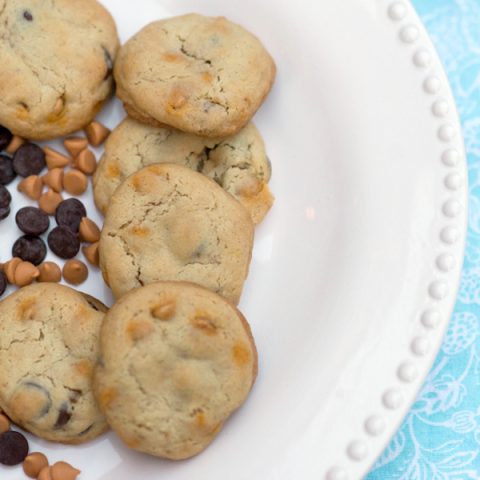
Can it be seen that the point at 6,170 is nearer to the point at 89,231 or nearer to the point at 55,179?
the point at 55,179

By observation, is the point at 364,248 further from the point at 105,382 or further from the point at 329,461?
the point at 105,382

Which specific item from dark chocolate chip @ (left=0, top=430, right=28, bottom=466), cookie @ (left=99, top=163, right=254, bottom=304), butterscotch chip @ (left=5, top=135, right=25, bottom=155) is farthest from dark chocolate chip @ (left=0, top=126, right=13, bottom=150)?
dark chocolate chip @ (left=0, top=430, right=28, bottom=466)

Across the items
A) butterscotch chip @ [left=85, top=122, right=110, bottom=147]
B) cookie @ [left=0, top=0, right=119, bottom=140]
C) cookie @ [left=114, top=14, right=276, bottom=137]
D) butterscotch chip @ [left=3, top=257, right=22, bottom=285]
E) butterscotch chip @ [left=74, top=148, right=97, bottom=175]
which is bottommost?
butterscotch chip @ [left=3, top=257, right=22, bottom=285]

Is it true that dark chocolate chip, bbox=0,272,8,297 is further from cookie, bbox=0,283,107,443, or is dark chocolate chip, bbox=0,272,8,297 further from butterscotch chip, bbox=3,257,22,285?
cookie, bbox=0,283,107,443

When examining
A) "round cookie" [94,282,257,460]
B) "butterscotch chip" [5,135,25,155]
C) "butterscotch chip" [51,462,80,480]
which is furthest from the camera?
"butterscotch chip" [5,135,25,155]

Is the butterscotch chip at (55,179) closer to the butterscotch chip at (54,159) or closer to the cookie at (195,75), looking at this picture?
the butterscotch chip at (54,159)

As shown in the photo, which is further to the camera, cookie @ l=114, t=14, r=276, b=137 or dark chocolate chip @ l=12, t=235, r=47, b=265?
dark chocolate chip @ l=12, t=235, r=47, b=265

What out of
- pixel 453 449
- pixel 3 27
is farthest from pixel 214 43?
pixel 453 449

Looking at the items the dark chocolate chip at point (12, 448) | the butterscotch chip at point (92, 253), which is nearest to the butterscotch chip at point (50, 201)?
the butterscotch chip at point (92, 253)
